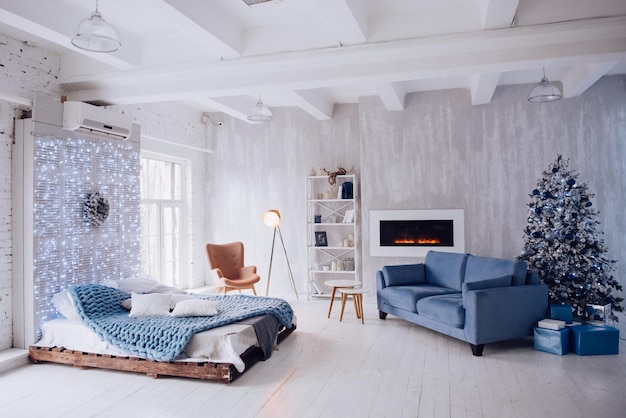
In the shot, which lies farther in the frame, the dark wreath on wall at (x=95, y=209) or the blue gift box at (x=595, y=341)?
the dark wreath on wall at (x=95, y=209)

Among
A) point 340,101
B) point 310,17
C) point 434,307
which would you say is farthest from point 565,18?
point 340,101

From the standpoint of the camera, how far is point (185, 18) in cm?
360

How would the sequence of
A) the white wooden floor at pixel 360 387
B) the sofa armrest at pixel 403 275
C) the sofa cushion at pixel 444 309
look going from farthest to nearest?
the sofa armrest at pixel 403 275, the sofa cushion at pixel 444 309, the white wooden floor at pixel 360 387

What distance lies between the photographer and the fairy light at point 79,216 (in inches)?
184

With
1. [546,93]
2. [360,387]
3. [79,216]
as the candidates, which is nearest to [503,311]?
[360,387]

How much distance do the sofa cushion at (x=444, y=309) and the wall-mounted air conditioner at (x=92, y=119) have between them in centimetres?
403

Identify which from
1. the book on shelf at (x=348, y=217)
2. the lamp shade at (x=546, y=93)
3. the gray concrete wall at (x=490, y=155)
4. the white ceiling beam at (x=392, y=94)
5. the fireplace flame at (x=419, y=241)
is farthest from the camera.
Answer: the book on shelf at (x=348, y=217)

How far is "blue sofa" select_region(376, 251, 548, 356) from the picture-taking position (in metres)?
4.55

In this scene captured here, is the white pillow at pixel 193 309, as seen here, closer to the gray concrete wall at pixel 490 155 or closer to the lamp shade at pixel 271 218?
the lamp shade at pixel 271 218

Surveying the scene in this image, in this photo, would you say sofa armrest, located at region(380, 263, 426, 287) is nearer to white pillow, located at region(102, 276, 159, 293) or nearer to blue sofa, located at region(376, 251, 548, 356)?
blue sofa, located at region(376, 251, 548, 356)

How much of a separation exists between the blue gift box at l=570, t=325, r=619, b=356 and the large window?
5690 mm

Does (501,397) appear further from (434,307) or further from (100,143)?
(100,143)

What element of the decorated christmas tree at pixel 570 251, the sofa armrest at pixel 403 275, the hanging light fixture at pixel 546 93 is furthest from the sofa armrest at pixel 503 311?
the hanging light fixture at pixel 546 93

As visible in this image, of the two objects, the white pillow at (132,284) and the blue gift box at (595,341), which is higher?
the white pillow at (132,284)
